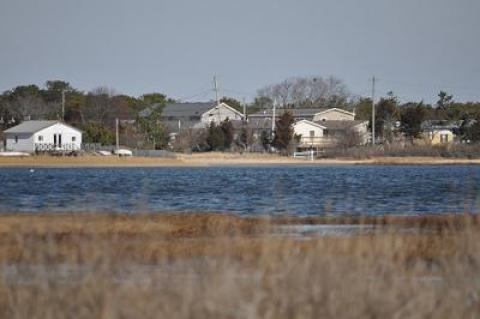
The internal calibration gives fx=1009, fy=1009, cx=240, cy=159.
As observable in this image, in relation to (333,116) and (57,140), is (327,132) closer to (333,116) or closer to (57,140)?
(333,116)

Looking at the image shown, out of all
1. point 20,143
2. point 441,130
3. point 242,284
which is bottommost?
point 242,284

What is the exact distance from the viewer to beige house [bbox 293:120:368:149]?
12718 cm

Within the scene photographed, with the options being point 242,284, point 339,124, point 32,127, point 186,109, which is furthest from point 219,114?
point 242,284

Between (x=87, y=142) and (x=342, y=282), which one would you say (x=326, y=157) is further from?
(x=342, y=282)

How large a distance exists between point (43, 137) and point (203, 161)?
20.0 metres

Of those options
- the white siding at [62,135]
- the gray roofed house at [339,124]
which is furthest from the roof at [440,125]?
the white siding at [62,135]

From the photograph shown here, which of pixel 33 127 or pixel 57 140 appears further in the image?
pixel 33 127

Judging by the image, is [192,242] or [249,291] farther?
[192,242]

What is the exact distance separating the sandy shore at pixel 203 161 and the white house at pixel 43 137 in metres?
11.2

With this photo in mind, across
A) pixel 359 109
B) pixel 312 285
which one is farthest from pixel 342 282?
pixel 359 109

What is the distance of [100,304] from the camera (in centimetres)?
993

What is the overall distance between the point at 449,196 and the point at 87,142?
7926cm

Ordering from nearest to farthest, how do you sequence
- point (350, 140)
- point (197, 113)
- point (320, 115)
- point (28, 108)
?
1. point (350, 140)
2. point (28, 108)
3. point (320, 115)
4. point (197, 113)

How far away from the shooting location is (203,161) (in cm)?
10669
